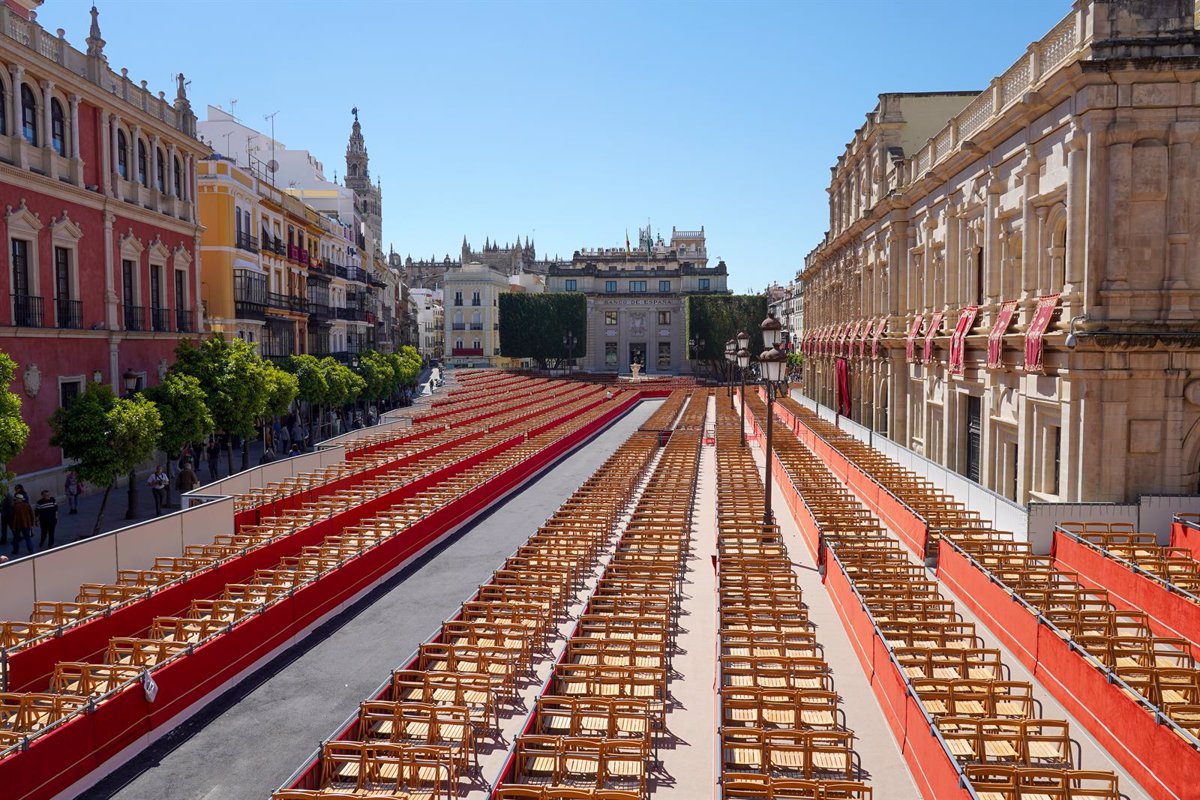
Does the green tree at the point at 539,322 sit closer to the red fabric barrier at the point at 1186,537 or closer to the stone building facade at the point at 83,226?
the stone building facade at the point at 83,226

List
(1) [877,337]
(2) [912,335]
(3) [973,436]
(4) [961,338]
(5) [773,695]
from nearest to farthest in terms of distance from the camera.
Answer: (5) [773,695]
(4) [961,338]
(3) [973,436]
(2) [912,335]
(1) [877,337]

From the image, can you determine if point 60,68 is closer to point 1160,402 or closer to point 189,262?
point 189,262

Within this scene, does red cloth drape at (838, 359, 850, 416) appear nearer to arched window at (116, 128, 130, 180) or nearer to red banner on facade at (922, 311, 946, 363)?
red banner on facade at (922, 311, 946, 363)

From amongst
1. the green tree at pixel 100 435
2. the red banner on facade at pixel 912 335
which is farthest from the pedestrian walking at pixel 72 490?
the red banner on facade at pixel 912 335

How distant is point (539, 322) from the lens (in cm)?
10181

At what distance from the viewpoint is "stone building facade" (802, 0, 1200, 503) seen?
61.1 feet

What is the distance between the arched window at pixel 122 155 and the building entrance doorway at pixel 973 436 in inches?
1249

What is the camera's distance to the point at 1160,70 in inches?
723

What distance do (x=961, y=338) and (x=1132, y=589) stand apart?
552 inches

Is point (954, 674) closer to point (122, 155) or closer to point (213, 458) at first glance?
point (213, 458)

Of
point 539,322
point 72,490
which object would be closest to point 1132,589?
point 72,490

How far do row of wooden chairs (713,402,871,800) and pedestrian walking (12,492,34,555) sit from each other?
649 inches

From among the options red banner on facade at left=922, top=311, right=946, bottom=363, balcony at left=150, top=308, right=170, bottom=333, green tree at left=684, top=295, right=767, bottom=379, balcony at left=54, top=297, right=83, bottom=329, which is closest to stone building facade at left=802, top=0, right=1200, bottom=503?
red banner on facade at left=922, top=311, right=946, bottom=363

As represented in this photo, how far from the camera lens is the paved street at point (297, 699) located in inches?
375
